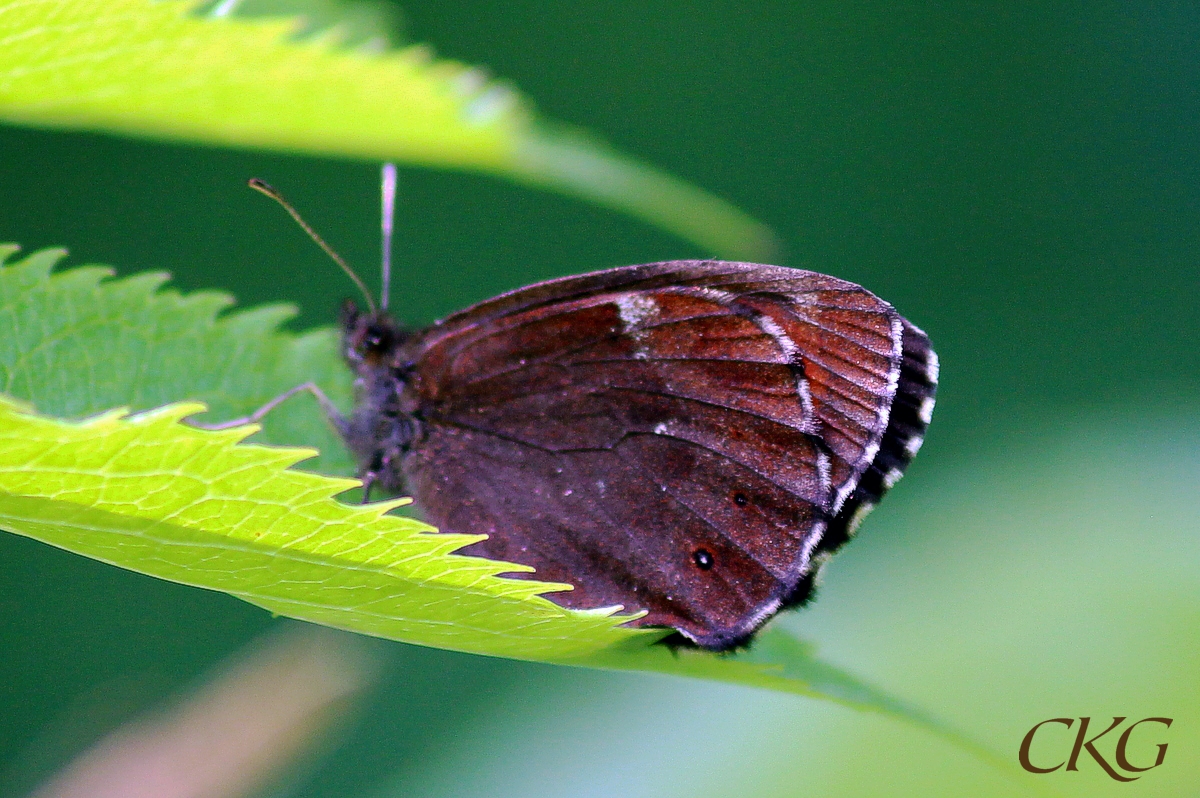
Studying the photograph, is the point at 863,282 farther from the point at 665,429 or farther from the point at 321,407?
the point at 321,407

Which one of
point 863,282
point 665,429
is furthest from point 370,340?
point 863,282

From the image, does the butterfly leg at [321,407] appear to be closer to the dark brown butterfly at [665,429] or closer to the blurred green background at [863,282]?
the dark brown butterfly at [665,429]

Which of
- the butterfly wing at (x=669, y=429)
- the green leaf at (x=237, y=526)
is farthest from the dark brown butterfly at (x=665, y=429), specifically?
the green leaf at (x=237, y=526)

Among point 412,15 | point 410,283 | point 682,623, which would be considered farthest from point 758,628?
point 412,15

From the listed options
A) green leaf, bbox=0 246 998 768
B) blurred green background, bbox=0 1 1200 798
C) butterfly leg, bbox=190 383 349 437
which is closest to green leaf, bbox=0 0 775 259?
green leaf, bbox=0 246 998 768

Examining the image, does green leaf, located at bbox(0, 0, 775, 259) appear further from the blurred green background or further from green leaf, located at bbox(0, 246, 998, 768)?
the blurred green background

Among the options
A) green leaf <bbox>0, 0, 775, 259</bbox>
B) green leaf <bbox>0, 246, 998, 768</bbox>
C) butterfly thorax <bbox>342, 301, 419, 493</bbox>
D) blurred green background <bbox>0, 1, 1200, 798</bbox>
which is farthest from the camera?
butterfly thorax <bbox>342, 301, 419, 493</bbox>

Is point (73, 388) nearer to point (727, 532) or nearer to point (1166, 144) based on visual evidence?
point (727, 532)
